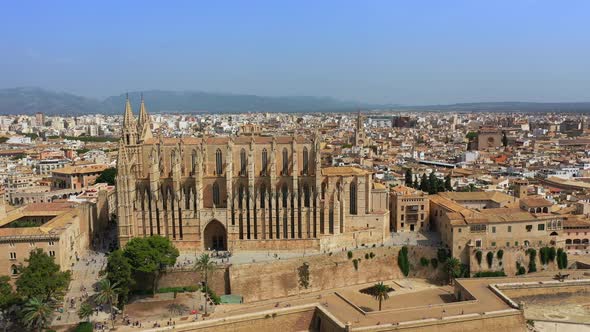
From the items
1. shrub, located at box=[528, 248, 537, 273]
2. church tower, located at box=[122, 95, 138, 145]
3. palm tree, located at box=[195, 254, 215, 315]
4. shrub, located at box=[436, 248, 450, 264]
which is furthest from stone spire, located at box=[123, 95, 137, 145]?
shrub, located at box=[528, 248, 537, 273]

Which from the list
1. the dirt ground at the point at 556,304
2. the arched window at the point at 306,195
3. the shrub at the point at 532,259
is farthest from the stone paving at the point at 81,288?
the shrub at the point at 532,259

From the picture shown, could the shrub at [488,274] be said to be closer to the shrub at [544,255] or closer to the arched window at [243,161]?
the shrub at [544,255]

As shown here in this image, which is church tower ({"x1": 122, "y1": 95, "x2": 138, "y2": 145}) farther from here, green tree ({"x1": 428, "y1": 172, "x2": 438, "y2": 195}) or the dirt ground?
the dirt ground

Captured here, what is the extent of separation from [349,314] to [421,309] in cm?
568

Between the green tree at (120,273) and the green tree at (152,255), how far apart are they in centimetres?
105

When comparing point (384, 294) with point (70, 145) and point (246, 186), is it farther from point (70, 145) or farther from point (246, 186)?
point (70, 145)

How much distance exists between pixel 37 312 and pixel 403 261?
32.9 meters

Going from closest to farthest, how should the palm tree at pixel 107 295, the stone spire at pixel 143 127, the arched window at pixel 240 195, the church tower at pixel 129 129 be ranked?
1. the palm tree at pixel 107 295
2. the arched window at pixel 240 195
3. the church tower at pixel 129 129
4. the stone spire at pixel 143 127

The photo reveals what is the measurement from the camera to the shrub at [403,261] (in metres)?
53.5

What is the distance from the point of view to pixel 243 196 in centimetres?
5269

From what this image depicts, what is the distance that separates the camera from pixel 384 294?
44406 millimetres

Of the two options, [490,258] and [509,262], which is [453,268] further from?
[509,262]

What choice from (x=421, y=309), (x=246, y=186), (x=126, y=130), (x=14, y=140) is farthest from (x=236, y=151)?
(x=14, y=140)

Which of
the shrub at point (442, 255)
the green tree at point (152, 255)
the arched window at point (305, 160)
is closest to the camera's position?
the green tree at point (152, 255)
